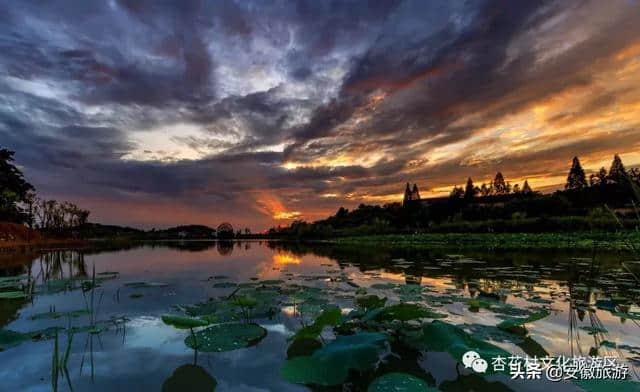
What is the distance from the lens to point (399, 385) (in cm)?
160

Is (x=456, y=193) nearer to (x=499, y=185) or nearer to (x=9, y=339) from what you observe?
(x=499, y=185)

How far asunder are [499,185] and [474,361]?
268 feet

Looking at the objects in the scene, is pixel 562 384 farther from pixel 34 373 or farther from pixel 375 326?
pixel 34 373

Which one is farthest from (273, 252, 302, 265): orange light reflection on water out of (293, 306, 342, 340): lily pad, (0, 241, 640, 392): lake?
(293, 306, 342, 340): lily pad

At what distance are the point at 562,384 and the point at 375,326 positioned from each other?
1471 millimetres

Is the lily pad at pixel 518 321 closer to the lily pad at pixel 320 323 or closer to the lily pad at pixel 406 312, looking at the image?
the lily pad at pixel 406 312

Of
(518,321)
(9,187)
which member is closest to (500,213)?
(518,321)

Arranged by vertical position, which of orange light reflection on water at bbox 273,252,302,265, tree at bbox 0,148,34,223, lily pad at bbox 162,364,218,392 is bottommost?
orange light reflection on water at bbox 273,252,302,265

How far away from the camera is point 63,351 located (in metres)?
2.70

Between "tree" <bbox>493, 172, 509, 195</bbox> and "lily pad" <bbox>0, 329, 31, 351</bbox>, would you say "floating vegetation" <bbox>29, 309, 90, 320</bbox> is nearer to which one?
"lily pad" <bbox>0, 329, 31, 351</bbox>

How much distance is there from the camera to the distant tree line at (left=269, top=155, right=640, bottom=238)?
80.9 feet

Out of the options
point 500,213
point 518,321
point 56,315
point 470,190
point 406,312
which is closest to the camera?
point 406,312

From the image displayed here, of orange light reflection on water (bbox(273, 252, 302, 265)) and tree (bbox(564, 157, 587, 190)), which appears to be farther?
tree (bbox(564, 157, 587, 190))

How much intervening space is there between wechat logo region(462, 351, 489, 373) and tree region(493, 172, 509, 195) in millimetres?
80157
